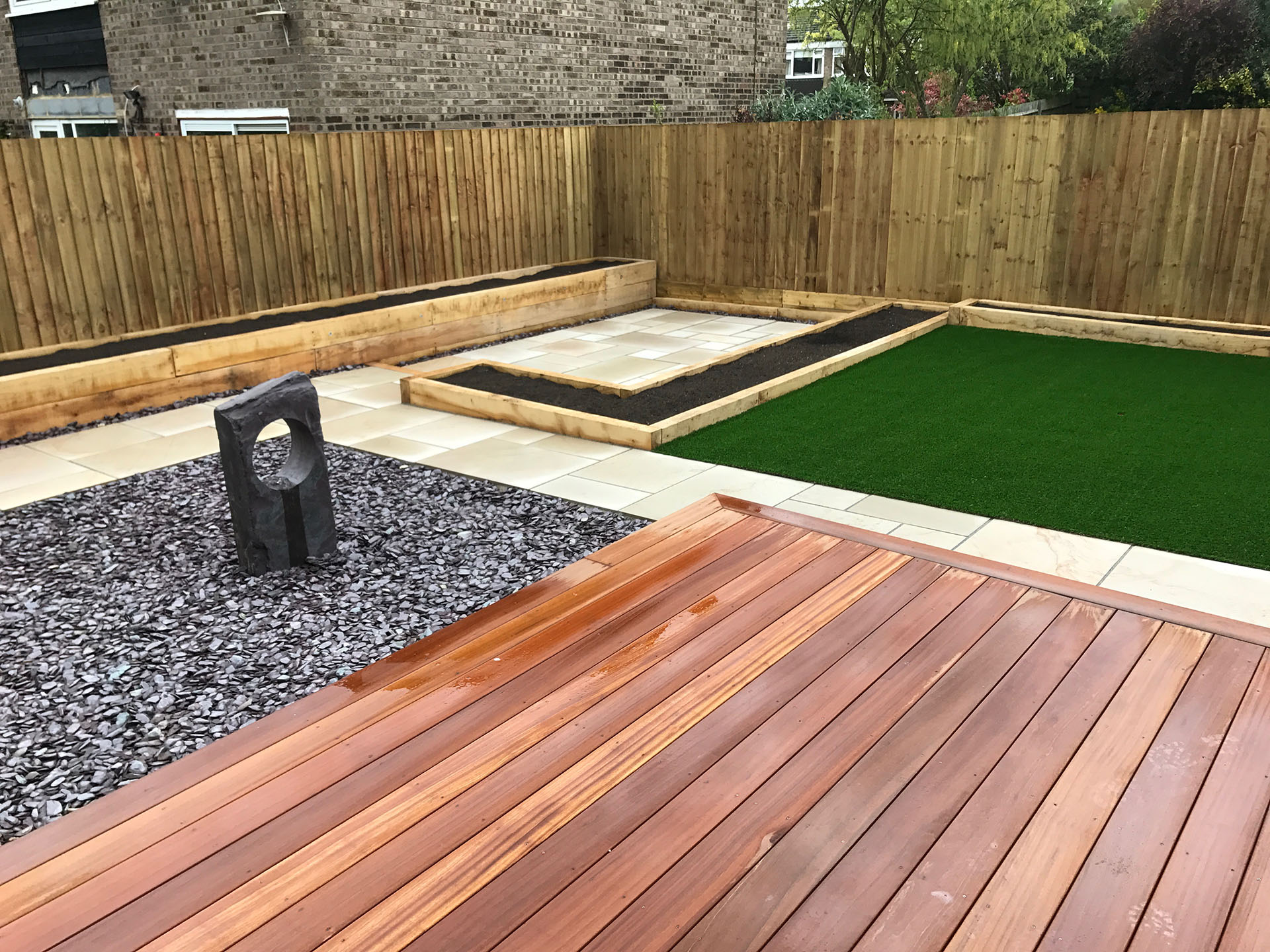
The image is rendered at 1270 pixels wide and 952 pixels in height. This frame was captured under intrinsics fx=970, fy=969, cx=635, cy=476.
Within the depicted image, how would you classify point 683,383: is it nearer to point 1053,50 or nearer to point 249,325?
point 249,325

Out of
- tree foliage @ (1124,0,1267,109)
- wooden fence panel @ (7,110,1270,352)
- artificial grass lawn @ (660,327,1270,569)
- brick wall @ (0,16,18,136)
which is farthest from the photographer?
tree foliage @ (1124,0,1267,109)

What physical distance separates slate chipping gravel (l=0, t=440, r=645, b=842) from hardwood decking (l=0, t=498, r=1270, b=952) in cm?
56

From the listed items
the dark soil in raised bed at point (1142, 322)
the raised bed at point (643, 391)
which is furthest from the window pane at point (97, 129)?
the dark soil in raised bed at point (1142, 322)

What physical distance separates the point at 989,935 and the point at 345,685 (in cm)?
173

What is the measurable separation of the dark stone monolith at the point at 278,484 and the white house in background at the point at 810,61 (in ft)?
101

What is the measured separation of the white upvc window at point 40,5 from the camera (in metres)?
11.7

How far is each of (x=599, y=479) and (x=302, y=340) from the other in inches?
135

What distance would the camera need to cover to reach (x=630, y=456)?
17.4 ft

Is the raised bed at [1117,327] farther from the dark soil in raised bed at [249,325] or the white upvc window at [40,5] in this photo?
the white upvc window at [40,5]

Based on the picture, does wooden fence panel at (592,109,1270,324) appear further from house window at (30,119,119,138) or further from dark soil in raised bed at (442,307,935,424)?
house window at (30,119,119,138)

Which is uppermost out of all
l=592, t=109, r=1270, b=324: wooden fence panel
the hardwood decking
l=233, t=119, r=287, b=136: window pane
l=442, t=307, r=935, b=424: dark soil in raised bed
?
l=233, t=119, r=287, b=136: window pane

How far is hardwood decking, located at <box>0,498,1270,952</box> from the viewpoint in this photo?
5.80 ft

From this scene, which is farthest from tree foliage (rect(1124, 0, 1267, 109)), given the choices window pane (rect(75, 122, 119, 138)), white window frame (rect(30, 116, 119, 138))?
white window frame (rect(30, 116, 119, 138))

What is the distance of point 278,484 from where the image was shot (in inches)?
153
